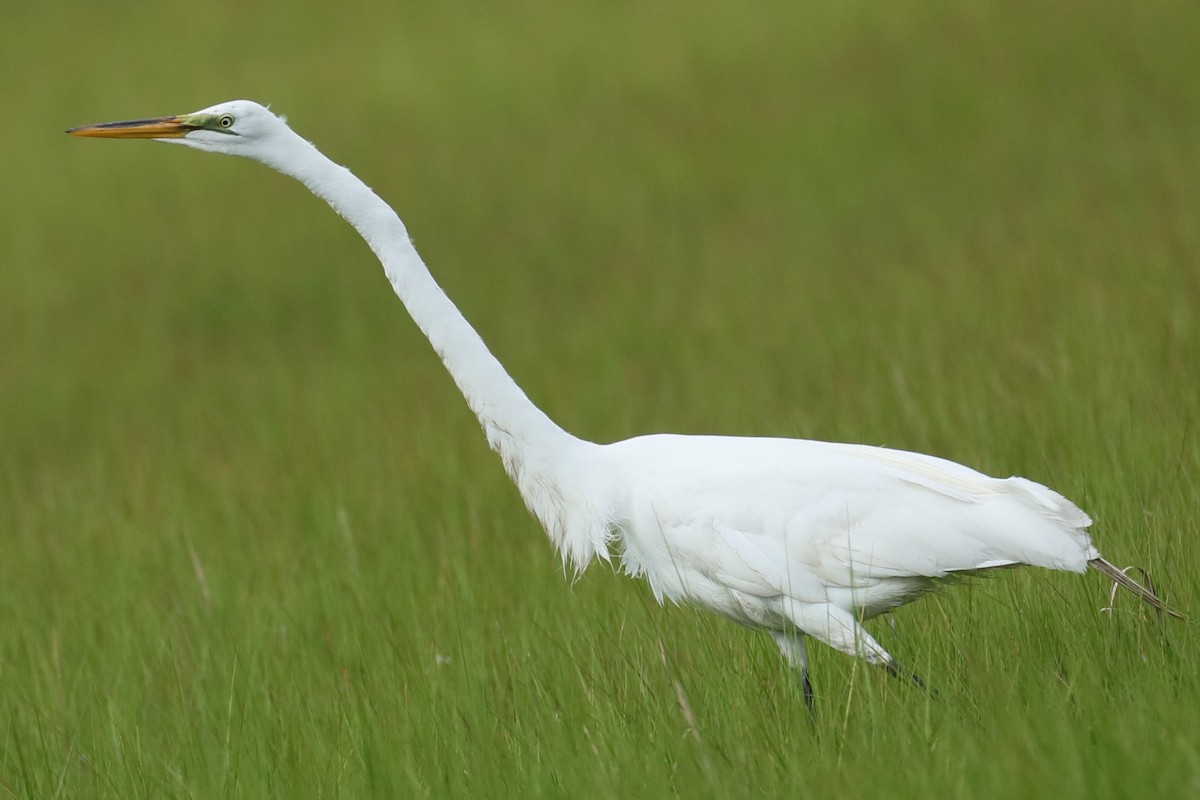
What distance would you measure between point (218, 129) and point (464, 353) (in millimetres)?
888

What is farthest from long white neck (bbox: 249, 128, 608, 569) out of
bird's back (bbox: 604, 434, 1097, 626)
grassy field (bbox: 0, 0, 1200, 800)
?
grassy field (bbox: 0, 0, 1200, 800)

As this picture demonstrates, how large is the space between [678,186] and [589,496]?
7684mm

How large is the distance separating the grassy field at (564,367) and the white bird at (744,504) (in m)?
0.20

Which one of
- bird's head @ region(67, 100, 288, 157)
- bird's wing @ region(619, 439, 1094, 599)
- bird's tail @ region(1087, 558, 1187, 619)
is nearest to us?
bird's tail @ region(1087, 558, 1187, 619)

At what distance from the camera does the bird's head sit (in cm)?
376

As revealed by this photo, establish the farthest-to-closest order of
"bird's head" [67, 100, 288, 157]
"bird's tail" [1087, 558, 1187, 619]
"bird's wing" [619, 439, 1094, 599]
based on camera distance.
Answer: "bird's head" [67, 100, 288, 157], "bird's wing" [619, 439, 1094, 599], "bird's tail" [1087, 558, 1187, 619]

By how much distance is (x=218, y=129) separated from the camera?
3797 millimetres

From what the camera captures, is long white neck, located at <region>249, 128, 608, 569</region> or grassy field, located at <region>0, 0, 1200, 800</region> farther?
→ long white neck, located at <region>249, 128, 608, 569</region>

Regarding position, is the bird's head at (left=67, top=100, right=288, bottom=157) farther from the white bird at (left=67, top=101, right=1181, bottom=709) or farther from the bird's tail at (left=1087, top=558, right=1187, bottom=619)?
the bird's tail at (left=1087, top=558, right=1187, bottom=619)

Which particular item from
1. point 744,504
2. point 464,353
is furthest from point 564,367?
point 744,504

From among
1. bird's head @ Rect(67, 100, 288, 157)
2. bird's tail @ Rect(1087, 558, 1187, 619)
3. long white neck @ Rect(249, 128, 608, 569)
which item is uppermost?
bird's head @ Rect(67, 100, 288, 157)

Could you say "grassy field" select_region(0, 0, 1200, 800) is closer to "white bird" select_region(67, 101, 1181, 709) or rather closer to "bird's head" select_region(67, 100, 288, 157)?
"white bird" select_region(67, 101, 1181, 709)

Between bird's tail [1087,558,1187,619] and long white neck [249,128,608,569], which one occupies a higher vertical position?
long white neck [249,128,608,569]

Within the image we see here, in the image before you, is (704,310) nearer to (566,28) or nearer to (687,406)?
(687,406)
